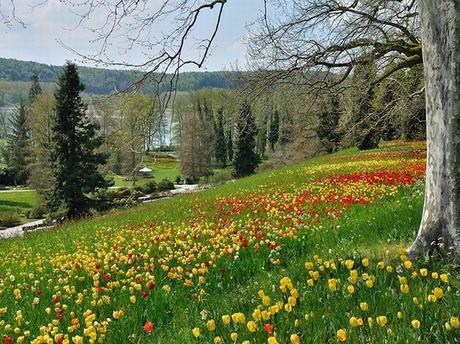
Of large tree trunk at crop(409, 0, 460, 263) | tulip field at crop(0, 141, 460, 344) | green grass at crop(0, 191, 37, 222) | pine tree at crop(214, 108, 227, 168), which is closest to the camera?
tulip field at crop(0, 141, 460, 344)

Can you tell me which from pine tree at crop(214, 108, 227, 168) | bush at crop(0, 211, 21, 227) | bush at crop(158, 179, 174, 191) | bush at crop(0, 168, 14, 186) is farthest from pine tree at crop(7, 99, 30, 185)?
pine tree at crop(214, 108, 227, 168)

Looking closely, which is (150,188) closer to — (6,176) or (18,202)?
(18,202)

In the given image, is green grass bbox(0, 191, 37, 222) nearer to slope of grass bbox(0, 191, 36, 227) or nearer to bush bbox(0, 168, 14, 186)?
slope of grass bbox(0, 191, 36, 227)

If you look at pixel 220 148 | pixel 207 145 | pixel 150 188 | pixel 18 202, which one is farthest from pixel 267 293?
pixel 220 148

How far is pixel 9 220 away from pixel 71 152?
53.6ft

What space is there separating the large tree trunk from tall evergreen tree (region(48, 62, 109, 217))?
30455mm

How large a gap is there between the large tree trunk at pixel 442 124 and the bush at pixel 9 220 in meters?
46.3

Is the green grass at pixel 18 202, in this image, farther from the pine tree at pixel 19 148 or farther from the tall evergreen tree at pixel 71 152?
the tall evergreen tree at pixel 71 152

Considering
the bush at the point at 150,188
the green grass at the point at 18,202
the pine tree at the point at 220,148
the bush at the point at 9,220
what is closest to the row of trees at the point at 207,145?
the pine tree at the point at 220,148

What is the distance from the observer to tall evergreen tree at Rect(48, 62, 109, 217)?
32250mm

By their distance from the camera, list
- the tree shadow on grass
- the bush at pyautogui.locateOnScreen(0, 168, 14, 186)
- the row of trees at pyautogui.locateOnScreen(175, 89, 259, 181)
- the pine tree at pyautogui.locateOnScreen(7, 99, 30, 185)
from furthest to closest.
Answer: the bush at pyautogui.locateOnScreen(0, 168, 14, 186), the pine tree at pyautogui.locateOnScreen(7, 99, 30, 185), the row of trees at pyautogui.locateOnScreen(175, 89, 259, 181), the tree shadow on grass

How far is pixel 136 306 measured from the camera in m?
4.29

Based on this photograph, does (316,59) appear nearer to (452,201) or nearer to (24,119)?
(452,201)

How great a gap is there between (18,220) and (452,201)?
48.2 metres
